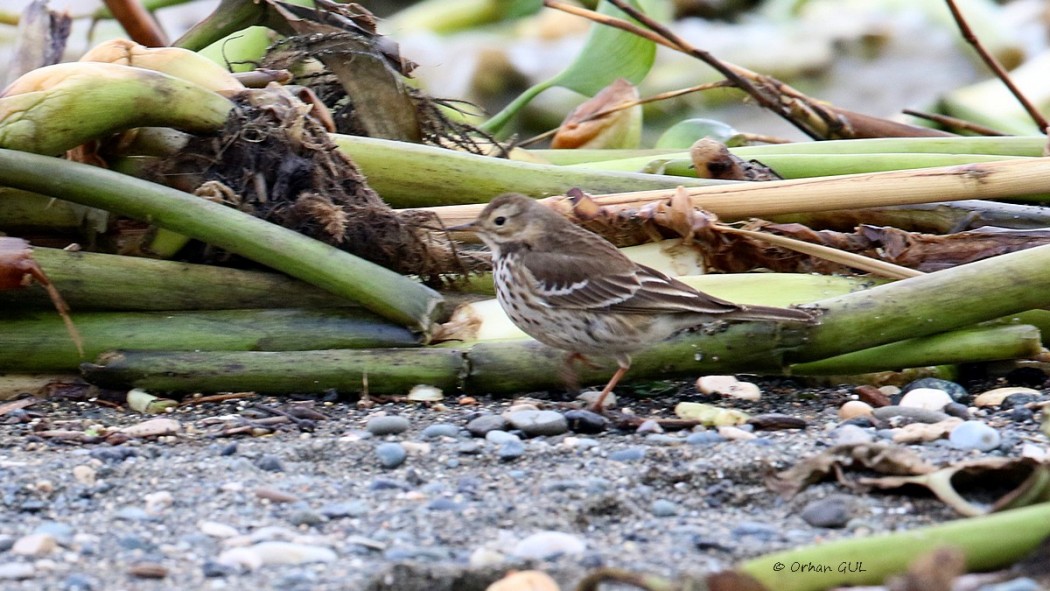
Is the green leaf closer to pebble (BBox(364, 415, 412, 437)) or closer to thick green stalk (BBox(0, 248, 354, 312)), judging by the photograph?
thick green stalk (BBox(0, 248, 354, 312))

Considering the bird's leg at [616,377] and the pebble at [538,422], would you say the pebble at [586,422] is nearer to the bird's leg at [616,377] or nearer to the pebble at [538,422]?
the pebble at [538,422]

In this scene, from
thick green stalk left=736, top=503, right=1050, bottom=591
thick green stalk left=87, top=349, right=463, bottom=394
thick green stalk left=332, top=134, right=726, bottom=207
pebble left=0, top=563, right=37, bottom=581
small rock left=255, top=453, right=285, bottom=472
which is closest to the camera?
thick green stalk left=736, top=503, right=1050, bottom=591

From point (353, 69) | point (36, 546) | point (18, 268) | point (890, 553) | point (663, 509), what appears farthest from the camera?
point (353, 69)

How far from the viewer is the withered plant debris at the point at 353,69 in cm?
477

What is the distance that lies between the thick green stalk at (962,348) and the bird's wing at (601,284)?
0.52 metres

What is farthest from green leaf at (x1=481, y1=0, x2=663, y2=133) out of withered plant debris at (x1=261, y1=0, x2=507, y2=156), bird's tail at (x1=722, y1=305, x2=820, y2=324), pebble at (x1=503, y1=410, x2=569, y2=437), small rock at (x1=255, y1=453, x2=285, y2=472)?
small rock at (x1=255, y1=453, x2=285, y2=472)

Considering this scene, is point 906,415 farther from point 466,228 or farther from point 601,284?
point 466,228

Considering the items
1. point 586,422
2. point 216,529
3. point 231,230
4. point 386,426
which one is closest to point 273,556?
point 216,529

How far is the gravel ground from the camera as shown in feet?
8.57

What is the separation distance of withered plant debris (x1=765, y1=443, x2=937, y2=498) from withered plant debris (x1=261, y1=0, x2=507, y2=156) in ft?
7.40

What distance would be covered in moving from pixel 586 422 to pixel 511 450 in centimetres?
36

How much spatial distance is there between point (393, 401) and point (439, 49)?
877 cm

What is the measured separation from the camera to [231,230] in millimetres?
3896

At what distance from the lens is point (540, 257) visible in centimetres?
422
